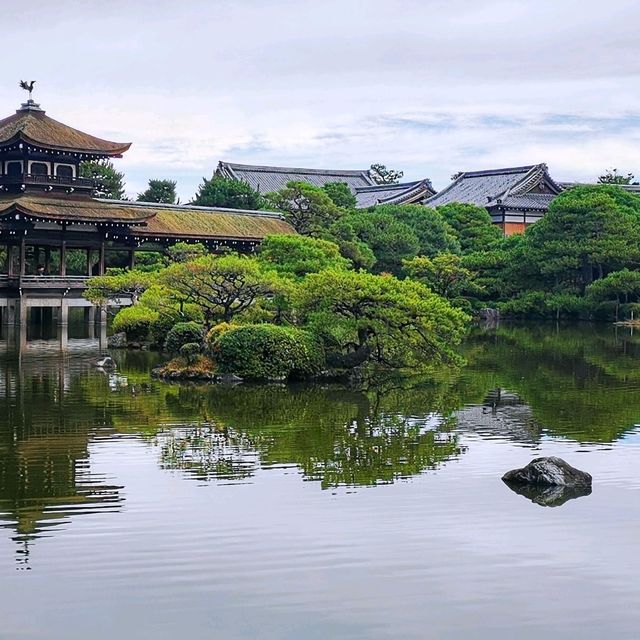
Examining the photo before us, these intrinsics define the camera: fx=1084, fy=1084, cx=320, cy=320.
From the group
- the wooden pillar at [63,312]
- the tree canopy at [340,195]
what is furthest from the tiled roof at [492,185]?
the wooden pillar at [63,312]

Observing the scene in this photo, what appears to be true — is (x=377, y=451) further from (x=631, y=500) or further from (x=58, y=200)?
(x=58, y=200)

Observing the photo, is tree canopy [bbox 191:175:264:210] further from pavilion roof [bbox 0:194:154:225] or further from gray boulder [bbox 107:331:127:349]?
gray boulder [bbox 107:331:127:349]

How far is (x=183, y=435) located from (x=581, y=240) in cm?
3717

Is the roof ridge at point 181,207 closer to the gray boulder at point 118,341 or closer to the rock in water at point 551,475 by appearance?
the gray boulder at point 118,341

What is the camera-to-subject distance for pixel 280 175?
7262 cm

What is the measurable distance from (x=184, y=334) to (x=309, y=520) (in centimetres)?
1715

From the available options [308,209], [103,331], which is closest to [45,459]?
[103,331]

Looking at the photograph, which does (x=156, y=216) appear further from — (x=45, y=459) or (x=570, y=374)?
(x=45, y=459)

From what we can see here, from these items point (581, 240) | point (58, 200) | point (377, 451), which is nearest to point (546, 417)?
point (377, 451)

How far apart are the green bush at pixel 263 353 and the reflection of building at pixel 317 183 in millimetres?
43947

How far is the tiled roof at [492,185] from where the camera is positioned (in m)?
67.9

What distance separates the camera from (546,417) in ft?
64.8

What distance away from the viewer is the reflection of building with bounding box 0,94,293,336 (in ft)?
129

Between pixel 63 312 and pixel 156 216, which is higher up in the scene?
pixel 156 216
